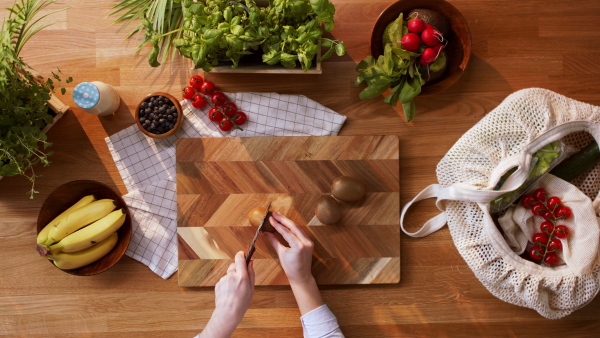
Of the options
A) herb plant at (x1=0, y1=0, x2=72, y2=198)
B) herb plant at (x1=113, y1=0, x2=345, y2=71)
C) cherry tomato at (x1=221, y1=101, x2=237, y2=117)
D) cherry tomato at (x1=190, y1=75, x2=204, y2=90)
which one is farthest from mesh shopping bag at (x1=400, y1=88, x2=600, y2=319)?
herb plant at (x1=0, y1=0, x2=72, y2=198)

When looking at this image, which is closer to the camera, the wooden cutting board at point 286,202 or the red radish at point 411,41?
the red radish at point 411,41

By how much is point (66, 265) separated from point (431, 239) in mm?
1005

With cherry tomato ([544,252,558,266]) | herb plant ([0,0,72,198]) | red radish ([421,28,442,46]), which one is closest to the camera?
herb plant ([0,0,72,198])

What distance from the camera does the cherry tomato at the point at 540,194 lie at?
3.84 ft

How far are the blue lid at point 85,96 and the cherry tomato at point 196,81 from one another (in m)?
0.24

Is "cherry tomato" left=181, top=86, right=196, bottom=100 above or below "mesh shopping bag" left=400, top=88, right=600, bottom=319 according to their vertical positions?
above

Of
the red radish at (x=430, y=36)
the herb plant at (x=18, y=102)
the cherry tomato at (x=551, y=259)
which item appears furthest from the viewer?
the cherry tomato at (x=551, y=259)

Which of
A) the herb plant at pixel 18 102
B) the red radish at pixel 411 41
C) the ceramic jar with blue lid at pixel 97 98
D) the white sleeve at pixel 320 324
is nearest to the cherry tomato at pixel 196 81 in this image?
the ceramic jar with blue lid at pixel 97 98

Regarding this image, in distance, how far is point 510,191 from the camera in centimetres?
113

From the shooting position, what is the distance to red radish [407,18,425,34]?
42.5 inches

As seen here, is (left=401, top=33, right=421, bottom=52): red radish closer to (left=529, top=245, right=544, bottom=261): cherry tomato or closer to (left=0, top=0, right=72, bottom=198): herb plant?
(left=529, top=245, right=544, bottom=261): cherry tomato

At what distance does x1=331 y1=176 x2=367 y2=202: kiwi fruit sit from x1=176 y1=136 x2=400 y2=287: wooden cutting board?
0.14 ft

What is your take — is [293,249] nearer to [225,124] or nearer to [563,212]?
[225,124]

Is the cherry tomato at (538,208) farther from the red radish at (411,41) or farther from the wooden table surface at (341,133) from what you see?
the red radish at (411,41)
